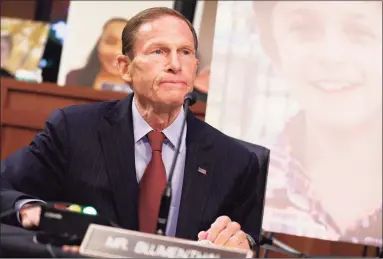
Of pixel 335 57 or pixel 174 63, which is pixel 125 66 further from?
pixel 335 57

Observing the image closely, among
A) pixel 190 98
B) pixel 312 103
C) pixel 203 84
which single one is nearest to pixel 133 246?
pixel 190 98

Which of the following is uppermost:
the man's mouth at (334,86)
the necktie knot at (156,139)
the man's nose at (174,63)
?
the man's mouth at (334,86)

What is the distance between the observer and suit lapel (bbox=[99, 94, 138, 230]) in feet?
3.14

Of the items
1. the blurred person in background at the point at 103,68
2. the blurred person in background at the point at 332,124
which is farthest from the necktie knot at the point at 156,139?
the blurred person in background at the point at 332,124

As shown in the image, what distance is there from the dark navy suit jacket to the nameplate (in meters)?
0.25

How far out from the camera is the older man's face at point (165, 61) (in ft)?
3.08

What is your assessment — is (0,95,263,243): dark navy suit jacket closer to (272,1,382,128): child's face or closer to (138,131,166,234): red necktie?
(138,131,166,234): red necktie

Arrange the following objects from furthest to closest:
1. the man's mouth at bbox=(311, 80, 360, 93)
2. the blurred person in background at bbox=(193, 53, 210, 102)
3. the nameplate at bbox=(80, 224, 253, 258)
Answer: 1. the man's mouth at bbox=(311, 80, 360, 93)
2. the blurred person in background at bbox=(193, 53, 210, 102)
3. the nameplate at bbox=(80, 224, 253, 258)

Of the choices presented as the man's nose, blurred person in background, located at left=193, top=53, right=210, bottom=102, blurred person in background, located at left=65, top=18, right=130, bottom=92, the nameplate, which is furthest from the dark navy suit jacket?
blurred person in background, located at left=65, top=18, right=130, bottom=92

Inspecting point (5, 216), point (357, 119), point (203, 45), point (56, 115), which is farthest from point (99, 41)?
point (5, 216)

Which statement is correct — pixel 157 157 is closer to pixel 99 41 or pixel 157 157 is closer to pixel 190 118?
pixel 190 118

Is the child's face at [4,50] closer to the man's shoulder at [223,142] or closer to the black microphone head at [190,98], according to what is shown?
the man's shoulder at [223,142]

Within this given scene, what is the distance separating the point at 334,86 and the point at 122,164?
1.69 meters

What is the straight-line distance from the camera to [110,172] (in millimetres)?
961
